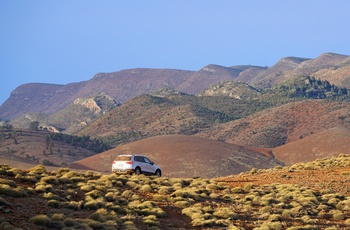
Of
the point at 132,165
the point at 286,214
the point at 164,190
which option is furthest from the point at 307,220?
the point at 132,165

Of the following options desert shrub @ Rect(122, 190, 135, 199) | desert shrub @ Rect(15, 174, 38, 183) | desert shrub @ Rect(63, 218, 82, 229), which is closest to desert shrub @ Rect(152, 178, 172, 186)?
desert shrub @ Rect(122, 190, 135, 199)

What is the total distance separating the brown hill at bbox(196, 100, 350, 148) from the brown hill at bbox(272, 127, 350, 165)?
1988cm

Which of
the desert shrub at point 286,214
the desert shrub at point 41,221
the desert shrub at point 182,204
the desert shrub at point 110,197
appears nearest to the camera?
the desert shrub at point 41,221

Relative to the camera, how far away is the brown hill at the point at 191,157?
105938mm

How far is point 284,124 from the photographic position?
16962cm

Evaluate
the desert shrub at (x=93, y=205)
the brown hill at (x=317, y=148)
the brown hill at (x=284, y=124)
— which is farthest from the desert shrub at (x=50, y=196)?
the brown hill at (x=284, y=124)

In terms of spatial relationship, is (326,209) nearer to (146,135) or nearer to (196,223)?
(196,223)

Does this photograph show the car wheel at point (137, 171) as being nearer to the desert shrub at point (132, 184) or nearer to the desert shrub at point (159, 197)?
the desert shrub at point (132, 184)

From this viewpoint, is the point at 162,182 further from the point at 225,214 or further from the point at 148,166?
the point at 225,214

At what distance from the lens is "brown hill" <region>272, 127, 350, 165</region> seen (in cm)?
12325

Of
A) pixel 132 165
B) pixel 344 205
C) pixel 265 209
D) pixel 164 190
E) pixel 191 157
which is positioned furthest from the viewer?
pixel 191 157

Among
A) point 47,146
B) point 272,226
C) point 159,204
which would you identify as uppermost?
point 47,146

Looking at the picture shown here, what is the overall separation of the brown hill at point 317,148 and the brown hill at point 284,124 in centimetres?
1988

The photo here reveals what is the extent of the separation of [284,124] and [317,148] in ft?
138
